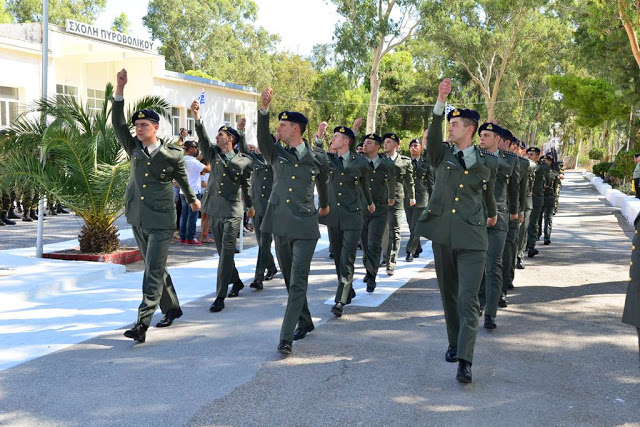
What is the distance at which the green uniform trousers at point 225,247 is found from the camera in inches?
304

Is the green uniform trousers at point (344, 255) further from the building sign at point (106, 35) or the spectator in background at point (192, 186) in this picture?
the building sign at point (106, 35)

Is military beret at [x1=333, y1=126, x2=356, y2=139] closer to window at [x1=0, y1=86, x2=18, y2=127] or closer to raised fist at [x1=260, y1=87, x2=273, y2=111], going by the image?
raised fist at [x1=260, y1=87, x2=273, y2=111]

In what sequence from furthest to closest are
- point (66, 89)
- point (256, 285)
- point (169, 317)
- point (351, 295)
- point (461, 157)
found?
1. point (66, 89)
2. point (256, 285)
3. point (351, 295)
4. point (169, 317)
5. point (461, 157)

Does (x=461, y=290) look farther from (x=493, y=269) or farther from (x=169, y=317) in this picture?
(x=169, y=317)

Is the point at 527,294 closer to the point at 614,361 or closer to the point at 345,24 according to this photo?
the point at 614,361

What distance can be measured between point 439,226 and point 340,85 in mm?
40168

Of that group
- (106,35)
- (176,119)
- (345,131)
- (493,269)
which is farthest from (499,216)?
(176,119)

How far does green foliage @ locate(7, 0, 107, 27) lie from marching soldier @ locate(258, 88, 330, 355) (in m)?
54.4

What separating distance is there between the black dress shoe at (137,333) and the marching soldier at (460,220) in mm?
2681

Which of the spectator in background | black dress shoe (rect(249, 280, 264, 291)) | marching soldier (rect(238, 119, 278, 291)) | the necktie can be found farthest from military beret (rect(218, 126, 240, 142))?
the spectator in background

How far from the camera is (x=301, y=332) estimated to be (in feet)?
21.2

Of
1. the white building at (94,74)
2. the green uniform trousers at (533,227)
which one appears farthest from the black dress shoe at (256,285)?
the white building at (94,74)

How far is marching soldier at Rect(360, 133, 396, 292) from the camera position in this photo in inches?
351

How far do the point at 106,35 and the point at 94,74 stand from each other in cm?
389
